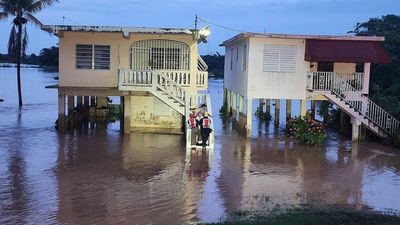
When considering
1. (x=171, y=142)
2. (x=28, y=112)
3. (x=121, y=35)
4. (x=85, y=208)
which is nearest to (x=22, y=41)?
(x=28, y=112)

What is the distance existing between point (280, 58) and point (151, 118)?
7.13 m

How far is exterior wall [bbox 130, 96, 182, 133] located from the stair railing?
273 inches

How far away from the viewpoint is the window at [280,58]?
1009 inches

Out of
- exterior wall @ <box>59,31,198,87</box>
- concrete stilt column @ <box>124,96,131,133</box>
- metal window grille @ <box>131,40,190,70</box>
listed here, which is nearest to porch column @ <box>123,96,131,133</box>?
concrete stilt column @ <box>124,96,131,133</box>

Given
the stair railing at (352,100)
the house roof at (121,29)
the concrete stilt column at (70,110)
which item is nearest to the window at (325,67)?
the stair railing at (352,100)

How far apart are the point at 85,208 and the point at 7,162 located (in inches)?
261

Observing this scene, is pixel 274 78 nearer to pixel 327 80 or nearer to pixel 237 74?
pixel 327 80

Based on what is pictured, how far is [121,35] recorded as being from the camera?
2520 centimetres

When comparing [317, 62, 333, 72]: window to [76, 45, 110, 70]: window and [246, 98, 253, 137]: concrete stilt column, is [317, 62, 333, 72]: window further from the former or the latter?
[76, 45, 110, 70]: window

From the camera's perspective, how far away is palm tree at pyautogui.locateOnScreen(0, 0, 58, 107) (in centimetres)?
4084

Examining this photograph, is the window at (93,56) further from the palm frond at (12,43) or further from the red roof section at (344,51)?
the palm frond at (12,43)

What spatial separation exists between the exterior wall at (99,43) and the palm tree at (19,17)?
56.4 feet

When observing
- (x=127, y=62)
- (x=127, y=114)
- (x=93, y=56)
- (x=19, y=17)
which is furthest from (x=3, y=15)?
(x=127, y=114)

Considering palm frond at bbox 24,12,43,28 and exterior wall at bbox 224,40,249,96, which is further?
palm frond at bbox 24,12,43,28
